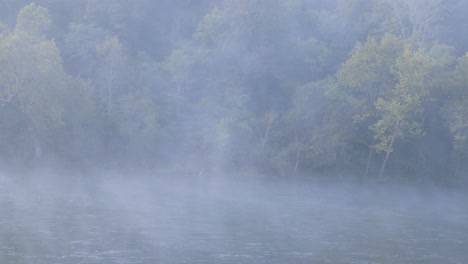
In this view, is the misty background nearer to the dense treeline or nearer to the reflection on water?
the dense treeline

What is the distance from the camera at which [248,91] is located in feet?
194

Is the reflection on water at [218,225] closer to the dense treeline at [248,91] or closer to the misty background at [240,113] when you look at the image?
the misty background at [240,113]

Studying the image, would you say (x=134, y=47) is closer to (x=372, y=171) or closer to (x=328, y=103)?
(x=328, y=103)

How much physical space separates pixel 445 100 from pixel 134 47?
27.4m

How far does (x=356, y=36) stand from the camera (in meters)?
62.7

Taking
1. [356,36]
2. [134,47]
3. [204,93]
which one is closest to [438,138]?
[356,36]

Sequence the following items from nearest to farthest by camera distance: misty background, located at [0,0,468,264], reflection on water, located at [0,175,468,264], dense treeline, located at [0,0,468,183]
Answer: reflection on water, located at [0,175,468,264], misty background, located at [0,0,468,264], dense treeline, located at [0,0,468,183]

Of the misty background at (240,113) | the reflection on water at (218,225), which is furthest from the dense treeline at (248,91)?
the reflection on water at (218,225)

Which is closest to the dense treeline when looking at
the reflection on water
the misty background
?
the misty background

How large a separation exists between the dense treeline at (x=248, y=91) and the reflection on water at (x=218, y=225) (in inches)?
446

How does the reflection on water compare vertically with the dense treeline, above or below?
below

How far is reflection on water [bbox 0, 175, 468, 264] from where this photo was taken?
68.8ft

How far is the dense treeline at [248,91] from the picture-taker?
51.6m

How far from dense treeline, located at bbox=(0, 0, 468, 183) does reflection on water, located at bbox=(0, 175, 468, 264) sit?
11.3 metres
